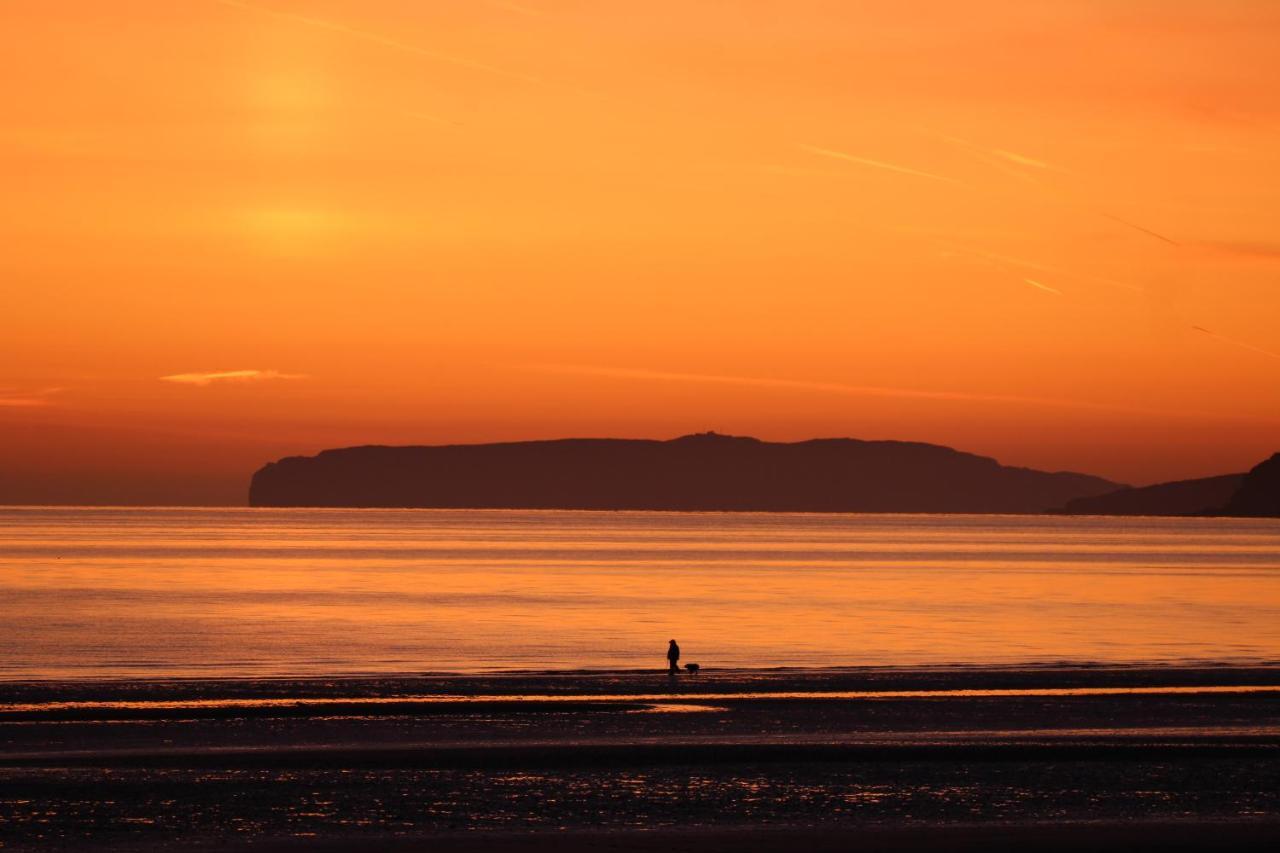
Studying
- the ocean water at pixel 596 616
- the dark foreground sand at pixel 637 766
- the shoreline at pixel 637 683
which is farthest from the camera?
the ocean water at pixel 596 616

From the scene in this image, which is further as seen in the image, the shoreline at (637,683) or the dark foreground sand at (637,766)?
the shoreline at (637,683)

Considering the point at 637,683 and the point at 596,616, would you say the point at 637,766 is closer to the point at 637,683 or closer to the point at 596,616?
the point at 637,683

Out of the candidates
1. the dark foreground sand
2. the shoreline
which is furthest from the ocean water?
the dark foreground sand

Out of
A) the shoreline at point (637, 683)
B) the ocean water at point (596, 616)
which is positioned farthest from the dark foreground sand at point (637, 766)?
the ocean water at point (596, 616)

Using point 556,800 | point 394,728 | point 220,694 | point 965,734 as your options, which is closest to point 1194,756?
point 965,734

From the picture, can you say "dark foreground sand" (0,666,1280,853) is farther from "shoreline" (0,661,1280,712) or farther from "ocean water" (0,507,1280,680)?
"ocean water" (0,507,1280,680)

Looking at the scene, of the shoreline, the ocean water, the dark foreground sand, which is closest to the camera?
the dark foreground sand

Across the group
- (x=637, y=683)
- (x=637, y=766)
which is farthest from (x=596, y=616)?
(x=637, y=766)

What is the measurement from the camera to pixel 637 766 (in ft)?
99.2

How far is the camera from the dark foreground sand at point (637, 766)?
23750 mm

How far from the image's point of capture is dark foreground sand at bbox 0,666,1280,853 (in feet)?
77.9

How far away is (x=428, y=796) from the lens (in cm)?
2688

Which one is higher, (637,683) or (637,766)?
(637,766)

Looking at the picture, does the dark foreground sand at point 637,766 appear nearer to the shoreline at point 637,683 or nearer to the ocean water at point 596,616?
the shoreline at point 637,683
